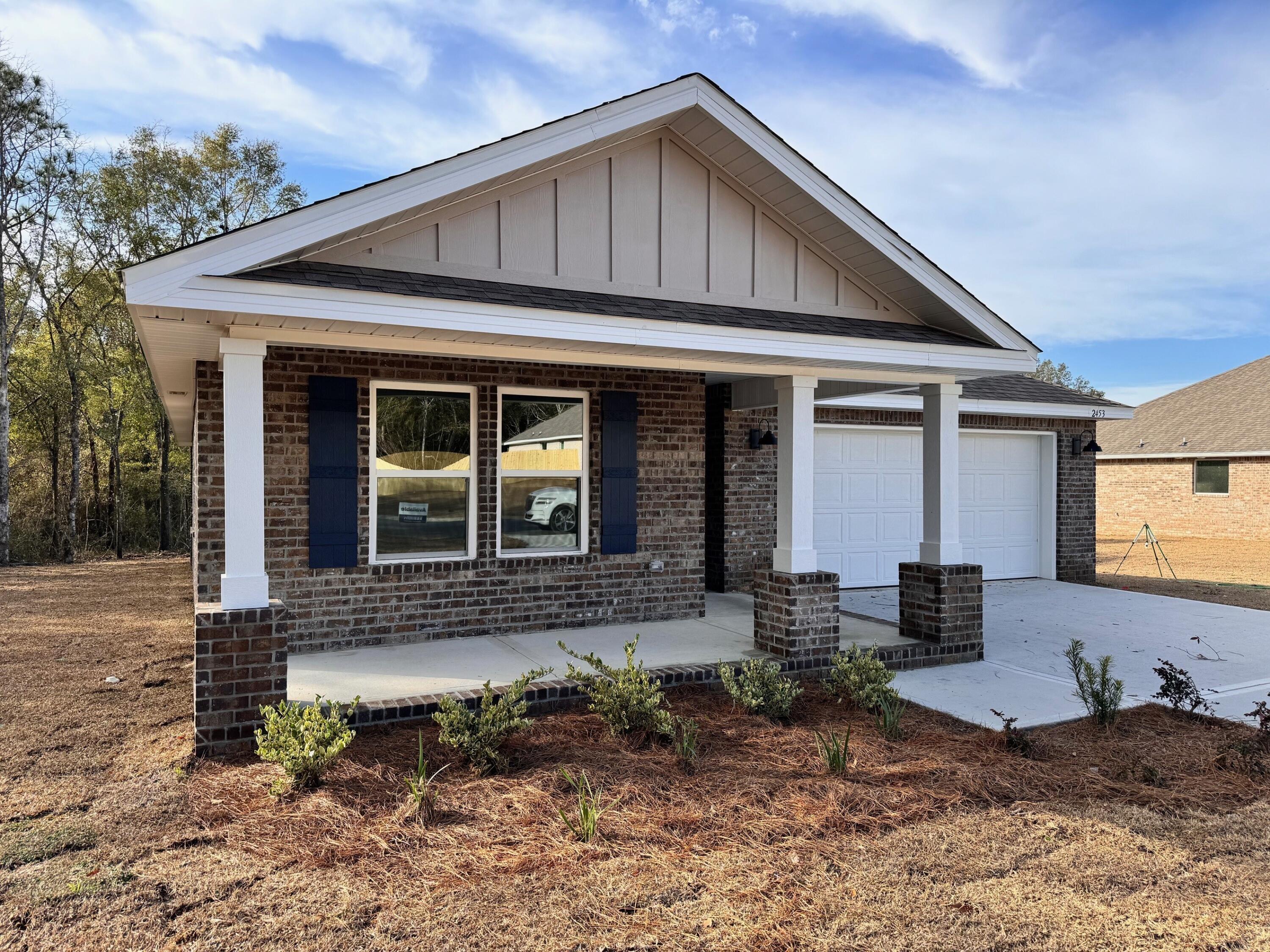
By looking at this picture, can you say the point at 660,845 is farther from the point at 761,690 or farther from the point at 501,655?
the point at 501,655

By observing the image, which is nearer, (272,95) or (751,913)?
(751,913)

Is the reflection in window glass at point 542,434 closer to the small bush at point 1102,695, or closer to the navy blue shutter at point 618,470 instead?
the navy blue shutter at point 618,470

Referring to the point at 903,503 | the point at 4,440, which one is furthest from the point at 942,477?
the point at 4,440

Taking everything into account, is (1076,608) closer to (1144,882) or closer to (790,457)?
(790,457)

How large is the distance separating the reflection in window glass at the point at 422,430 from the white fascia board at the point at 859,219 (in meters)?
3.26

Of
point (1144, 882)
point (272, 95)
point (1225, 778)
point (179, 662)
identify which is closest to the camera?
point (1144, 882)

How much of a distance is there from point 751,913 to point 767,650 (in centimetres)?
383

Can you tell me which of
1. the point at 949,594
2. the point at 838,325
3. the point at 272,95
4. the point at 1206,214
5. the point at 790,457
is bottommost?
the point at 949,594

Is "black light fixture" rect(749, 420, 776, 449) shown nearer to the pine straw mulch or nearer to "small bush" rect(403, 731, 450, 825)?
the pine straw mulch

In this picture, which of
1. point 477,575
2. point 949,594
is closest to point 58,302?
point 477,575

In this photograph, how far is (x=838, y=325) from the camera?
664 centimetres

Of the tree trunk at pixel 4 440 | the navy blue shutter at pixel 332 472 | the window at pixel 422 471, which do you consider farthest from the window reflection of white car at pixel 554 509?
the tree trunk at pixel 4 440

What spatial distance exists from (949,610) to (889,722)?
2.45 metres

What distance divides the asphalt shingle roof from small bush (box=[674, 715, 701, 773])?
270 centimetres
